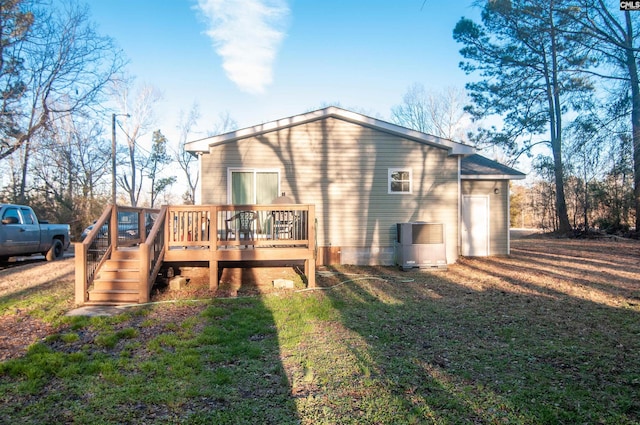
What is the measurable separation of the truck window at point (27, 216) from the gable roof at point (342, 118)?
16.7 feet

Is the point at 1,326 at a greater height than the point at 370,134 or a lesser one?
lesser

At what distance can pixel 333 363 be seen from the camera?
147 inches

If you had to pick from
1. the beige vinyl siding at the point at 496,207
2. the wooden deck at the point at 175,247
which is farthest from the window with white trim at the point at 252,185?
the beige vinyl siding at the point at 496,207

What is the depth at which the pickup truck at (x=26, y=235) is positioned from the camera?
955 centimetres

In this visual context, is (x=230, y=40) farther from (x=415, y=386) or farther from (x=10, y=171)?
(x=10, y=171)

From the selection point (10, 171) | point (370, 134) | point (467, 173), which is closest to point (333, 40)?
point (370, 134)

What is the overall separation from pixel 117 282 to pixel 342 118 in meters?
6.56

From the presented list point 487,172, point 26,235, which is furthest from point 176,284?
point 487,172

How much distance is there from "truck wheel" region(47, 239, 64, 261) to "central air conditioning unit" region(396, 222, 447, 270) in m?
10.4

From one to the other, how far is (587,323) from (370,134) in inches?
262

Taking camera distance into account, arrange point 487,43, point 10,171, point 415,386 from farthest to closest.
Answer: point 10,171 < point 487,43 < point 415,386

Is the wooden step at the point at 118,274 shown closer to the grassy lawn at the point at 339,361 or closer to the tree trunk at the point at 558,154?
the grassy lawn at the point at 339,361

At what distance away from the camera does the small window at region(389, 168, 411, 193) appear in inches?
402

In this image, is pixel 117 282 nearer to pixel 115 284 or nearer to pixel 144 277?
pixel 115 284
